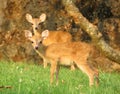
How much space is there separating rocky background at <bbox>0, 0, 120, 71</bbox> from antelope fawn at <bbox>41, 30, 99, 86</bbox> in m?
6.50

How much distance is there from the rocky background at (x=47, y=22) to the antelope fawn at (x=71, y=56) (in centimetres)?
650

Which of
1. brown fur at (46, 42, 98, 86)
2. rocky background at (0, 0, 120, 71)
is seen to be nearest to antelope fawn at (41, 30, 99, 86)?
brown fur at (46, 42, 98, 86)

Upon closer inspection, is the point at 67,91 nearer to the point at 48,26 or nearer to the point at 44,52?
the point at 44,52

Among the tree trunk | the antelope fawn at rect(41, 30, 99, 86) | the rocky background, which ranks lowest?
the rocky background

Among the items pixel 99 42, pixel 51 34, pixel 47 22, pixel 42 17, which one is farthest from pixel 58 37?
pixel 99 42

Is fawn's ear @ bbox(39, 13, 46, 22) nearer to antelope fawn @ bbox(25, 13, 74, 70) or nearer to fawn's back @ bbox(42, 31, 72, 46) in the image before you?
antelope fawn @ bbox(25, 13, 74, 70)

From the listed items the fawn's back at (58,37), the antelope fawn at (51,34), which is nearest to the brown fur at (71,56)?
the antelope fawn at (51,34)

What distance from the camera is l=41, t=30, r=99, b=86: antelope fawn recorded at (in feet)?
41.1

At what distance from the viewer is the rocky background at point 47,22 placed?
65.3ft

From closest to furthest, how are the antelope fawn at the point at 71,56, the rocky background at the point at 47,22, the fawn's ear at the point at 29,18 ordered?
1. the antelope fawn at the point at 71,56
2. the fawn's ear at the point at 29,18
3. the rocky background at the point at 47,22

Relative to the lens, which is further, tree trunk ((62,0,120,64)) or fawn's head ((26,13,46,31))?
fawn's head ((26,13,46,31))

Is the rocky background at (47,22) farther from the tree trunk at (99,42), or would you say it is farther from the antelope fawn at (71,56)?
the tree trunk at (99,42)

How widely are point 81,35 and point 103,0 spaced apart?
5.76ft

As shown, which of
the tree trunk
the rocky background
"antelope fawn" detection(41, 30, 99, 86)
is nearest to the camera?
the tree trunk
